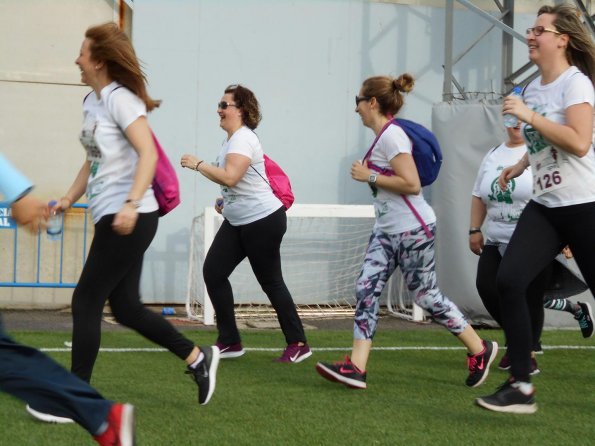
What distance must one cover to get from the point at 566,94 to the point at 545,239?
2.26 ft

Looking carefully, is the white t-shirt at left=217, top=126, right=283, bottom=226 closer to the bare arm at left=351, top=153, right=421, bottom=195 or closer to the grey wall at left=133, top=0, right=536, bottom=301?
the bare arm at left=351, top=153, right=421, bottom=195

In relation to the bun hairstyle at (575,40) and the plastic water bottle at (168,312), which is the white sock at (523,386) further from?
the plastic water bottle at (168,312)

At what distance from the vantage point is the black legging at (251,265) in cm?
754

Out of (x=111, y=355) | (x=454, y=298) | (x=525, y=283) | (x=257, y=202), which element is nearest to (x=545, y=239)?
(x=525, y=283)

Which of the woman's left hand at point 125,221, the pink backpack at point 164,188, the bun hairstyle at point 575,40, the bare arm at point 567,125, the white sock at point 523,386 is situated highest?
the bun hairstyle at point 575,40

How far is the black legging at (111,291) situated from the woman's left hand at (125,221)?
0.30 meters

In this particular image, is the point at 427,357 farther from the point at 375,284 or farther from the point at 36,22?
the point at 36,22

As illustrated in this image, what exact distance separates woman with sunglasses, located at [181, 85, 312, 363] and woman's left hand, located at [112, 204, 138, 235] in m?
2.52

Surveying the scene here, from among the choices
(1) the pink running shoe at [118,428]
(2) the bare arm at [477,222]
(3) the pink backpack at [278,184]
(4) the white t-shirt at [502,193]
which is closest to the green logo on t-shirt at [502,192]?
(4) the white t-shirt at [502,193]

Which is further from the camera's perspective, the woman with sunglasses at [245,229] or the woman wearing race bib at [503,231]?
the woman with sunglasses at [245,229]

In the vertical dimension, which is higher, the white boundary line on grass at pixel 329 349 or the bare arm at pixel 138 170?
the bare arm at pixel 138 170

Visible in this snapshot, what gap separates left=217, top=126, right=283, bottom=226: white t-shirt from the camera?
7.48 m

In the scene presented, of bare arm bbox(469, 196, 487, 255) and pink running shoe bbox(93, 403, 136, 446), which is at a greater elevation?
bare arm bbox(469, 196, 487, 255)

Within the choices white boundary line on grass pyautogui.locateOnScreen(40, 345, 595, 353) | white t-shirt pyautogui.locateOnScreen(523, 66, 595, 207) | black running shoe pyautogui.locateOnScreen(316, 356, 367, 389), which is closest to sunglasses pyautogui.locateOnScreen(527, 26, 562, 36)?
white t-shirt pyautogui.locateOnScreen(523, 66, 595, 207)
